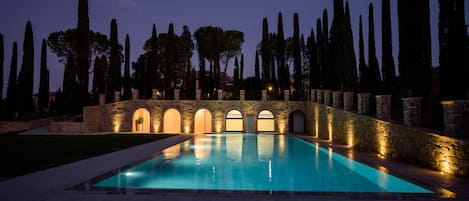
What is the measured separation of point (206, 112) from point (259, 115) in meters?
5.13

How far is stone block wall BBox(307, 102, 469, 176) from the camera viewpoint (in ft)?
25.2

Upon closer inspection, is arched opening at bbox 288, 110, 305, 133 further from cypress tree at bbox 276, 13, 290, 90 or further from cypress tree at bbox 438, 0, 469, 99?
cypress tree at bbox 438, 0, 469, 99

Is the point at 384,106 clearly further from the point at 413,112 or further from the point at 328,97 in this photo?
the point at 328,97

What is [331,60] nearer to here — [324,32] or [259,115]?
[324,32]

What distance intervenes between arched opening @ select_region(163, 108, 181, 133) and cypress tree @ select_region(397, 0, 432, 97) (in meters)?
19.7

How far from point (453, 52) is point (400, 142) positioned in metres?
5.94

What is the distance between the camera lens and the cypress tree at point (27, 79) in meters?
28.4

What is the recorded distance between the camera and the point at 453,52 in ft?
43.2

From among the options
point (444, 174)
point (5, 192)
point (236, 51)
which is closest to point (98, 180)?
point (5, 192)

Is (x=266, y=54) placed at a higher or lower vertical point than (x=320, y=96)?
higher

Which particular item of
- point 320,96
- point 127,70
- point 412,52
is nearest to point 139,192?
point 412,52

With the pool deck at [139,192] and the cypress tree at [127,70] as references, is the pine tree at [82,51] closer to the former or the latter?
the cypress tree at [127,70]

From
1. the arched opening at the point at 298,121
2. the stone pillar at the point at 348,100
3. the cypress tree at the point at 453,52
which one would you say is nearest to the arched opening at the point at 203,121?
the arched opening at the point at 298,121

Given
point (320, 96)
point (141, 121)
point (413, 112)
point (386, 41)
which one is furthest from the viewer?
point (141, 121)
